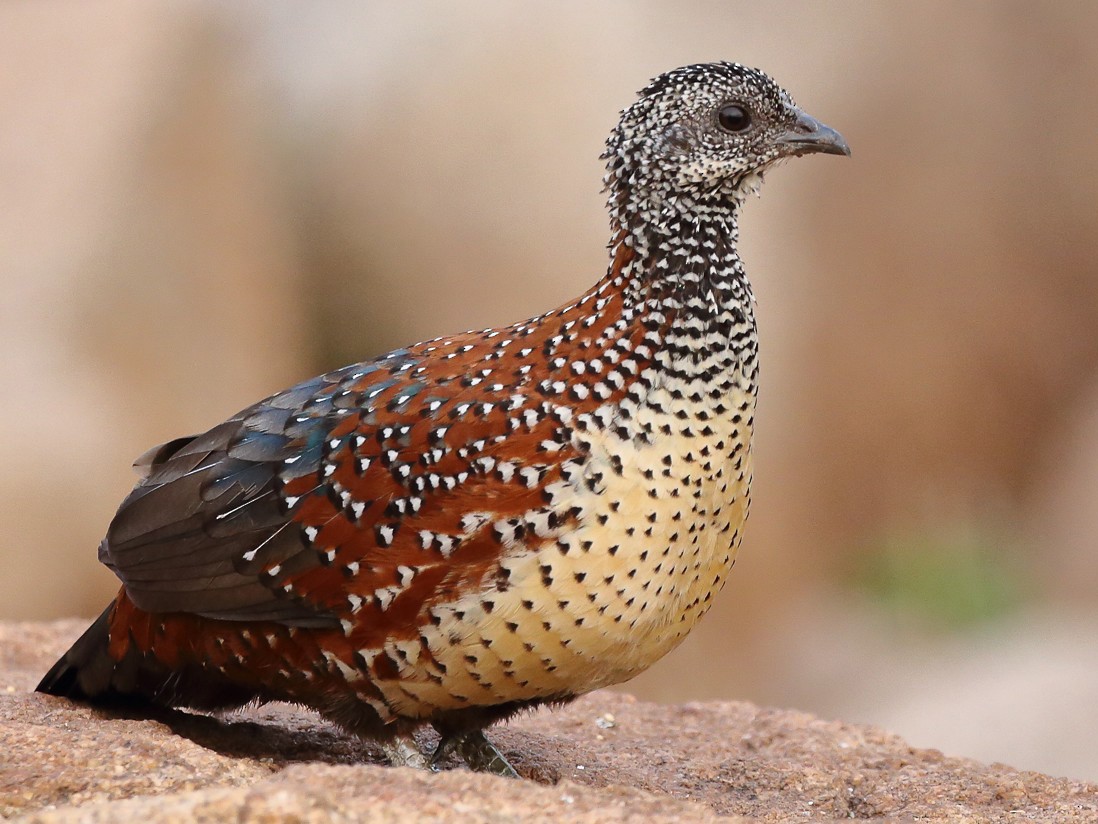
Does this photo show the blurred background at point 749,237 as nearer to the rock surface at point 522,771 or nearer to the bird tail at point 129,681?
the rock surface at point 522,771

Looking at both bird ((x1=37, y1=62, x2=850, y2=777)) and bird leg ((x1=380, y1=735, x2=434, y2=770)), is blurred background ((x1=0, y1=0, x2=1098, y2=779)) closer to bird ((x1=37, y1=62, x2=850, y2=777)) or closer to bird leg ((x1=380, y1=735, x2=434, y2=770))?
bird ((x1=37, y1=62, x2=850, y2=777))

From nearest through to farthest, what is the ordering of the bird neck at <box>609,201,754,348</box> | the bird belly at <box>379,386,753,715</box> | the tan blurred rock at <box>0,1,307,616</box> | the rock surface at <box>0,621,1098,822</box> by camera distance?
the rock surface at <box>0,621,1098,822</box> < the bird belly at <box>379,386,753,715</box> < the bird neck at <box>609,201,754,348</box> < the tan blurred rock at <box>0,1,307,616</box>

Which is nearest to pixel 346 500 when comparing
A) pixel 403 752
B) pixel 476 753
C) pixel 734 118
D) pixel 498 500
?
pixel 498 500

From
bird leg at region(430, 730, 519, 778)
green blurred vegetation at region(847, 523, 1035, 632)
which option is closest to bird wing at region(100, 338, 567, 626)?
bird leg at region(430, 730, 519, 778)

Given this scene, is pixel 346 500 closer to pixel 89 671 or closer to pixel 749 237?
pixel 89 671

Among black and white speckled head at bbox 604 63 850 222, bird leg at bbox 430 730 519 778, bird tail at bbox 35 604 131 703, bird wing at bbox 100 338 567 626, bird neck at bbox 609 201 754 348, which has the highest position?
black and white speckled head at bbox 604 63 850 222

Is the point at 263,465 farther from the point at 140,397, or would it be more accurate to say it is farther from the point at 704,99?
the point at 140,397
